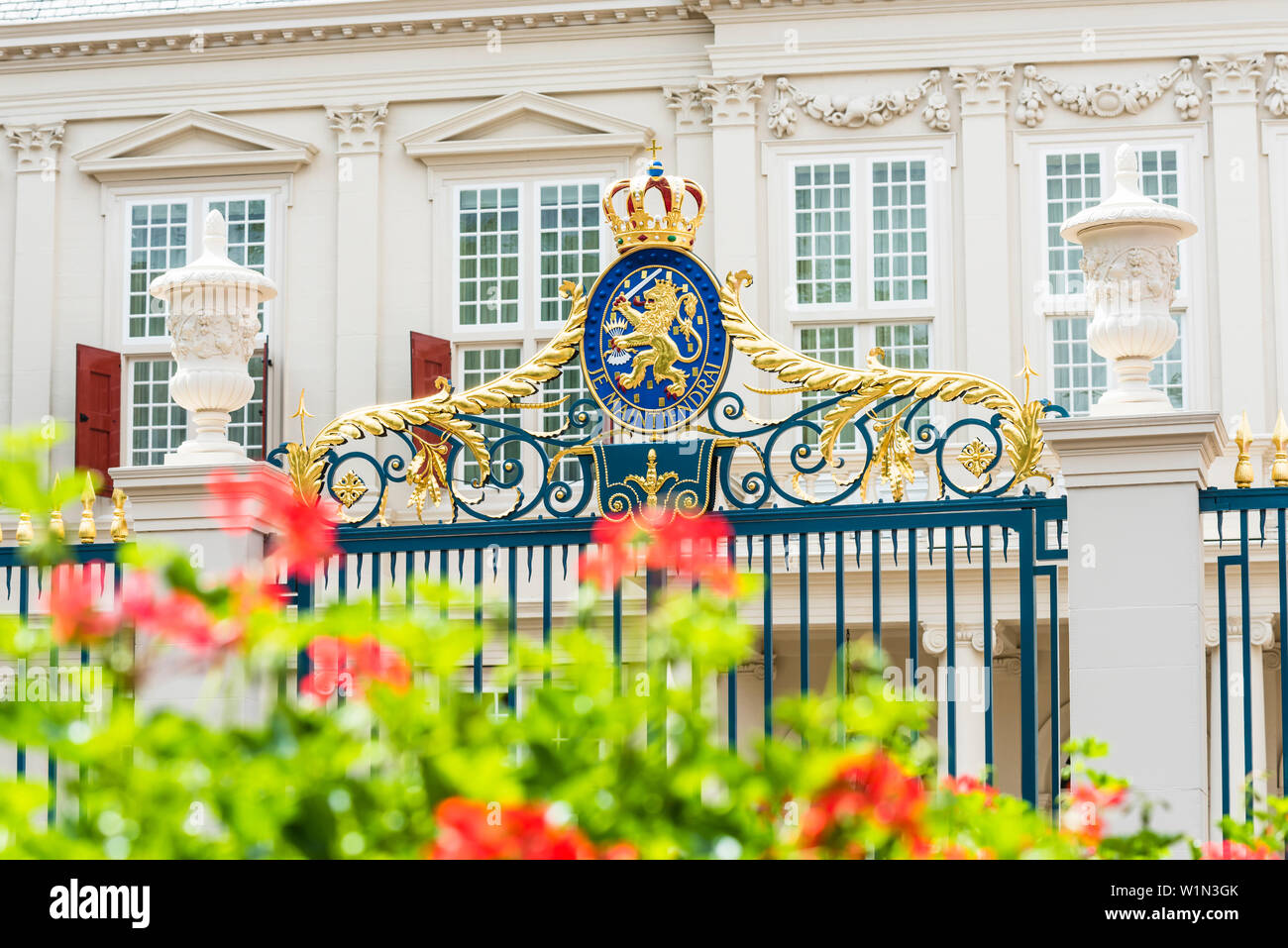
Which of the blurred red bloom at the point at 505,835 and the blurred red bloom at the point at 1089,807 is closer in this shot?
the blurred red bloom at the point at 505,835

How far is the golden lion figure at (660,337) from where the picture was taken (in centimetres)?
693

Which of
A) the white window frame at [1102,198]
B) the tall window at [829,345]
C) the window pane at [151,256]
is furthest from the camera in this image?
the window pane at [151,256]

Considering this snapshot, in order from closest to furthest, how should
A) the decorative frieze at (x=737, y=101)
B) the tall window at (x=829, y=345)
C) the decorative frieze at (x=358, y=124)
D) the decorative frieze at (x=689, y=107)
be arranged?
1. the tall window at (x=829, y=345)
2. the decorative frieze at (x=737, y=101)
3. the decorative frieze at (x=689, y=107)
4. the decorative frieze at (x=358, y=124)

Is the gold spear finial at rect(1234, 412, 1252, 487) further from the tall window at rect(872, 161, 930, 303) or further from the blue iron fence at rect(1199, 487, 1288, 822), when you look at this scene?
the tall window at rect(872, 161, 930, 303)

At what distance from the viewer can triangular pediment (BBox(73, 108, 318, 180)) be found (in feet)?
55.9

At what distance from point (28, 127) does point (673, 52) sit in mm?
6081

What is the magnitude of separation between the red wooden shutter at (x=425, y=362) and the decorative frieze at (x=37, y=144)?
4.08 metres

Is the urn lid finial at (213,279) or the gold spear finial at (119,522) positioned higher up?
the urn lid finial at (213,279)

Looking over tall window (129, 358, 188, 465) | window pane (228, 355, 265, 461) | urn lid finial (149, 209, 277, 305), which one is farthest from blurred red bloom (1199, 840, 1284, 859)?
tall window (129, 358, 188, 465)

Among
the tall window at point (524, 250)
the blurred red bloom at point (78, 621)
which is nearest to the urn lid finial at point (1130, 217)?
the blurred red bloom at point (78, 621)

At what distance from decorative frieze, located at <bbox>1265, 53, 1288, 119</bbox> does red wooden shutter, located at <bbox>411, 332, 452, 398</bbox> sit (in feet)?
24.0

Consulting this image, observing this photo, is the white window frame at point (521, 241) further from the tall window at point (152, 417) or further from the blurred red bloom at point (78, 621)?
the blurred red bloom at point (78, 621)
